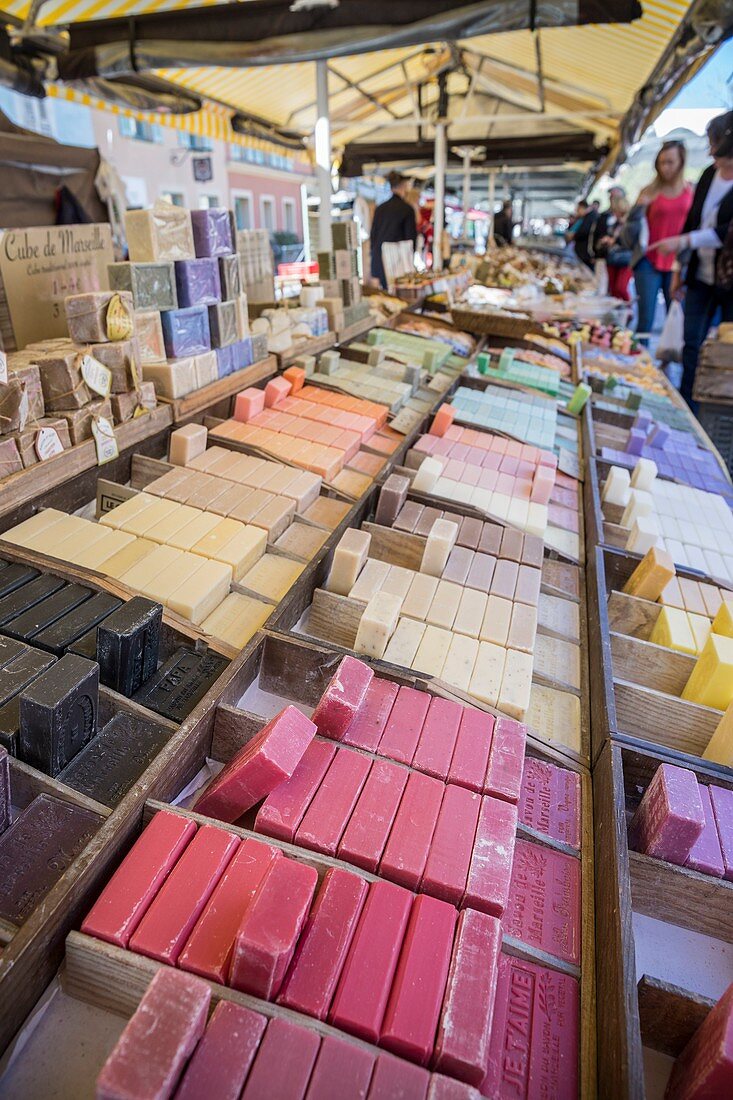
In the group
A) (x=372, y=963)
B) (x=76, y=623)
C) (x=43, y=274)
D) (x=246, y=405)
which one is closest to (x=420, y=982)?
(x=372, y=963)

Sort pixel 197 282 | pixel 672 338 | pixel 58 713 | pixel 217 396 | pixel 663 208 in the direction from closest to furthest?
1. pixel 58 713
2. pixel 197 282
3. pixel 217 396
4. pixel 663 208
5. pixel 672 338

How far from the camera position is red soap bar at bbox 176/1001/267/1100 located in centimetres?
90

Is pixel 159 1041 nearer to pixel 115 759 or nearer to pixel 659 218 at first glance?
pixel 115 759

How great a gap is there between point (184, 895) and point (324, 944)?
0.90 feet

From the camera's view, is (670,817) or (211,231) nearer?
(670,817)

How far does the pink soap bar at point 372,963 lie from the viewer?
101 centimetres

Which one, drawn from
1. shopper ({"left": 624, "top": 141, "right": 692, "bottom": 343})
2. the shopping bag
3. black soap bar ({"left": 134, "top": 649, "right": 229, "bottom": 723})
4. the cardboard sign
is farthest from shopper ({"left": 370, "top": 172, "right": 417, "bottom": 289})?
black soap bar ({"left": 134, "top": 649, "right": 229, "bottom": 723})

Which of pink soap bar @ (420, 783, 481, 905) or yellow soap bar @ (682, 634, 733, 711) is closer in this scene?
pink soap bar @ (420, 783, 481, 905)

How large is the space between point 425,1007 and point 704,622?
170 cm

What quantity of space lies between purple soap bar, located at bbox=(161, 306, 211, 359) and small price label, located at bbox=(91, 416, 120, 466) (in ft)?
2.11

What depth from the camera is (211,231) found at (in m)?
2.97

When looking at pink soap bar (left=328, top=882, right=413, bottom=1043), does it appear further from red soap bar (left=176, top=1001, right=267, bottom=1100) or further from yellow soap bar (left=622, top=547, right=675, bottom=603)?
yellow soap bar (left=622, top=547, right=675, bottom=603)

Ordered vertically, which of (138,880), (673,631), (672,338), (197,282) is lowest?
(673,631)

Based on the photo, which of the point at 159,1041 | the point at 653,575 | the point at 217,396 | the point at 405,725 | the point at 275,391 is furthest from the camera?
the point at 275,391
